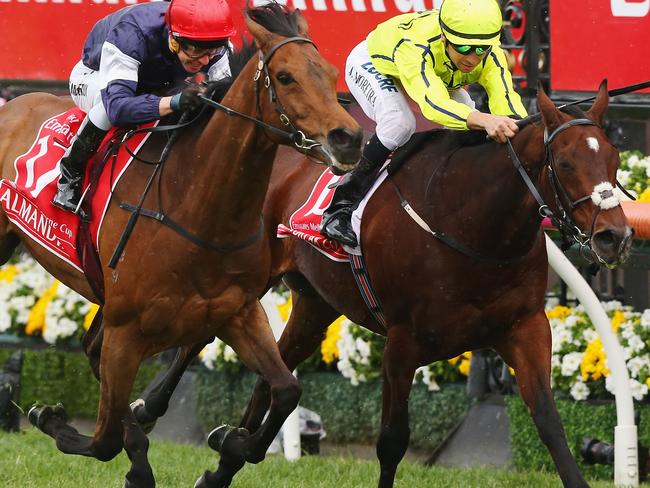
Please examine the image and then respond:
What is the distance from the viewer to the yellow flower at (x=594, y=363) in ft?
23.6

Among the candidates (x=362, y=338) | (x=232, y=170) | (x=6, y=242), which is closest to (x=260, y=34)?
(x=232, y=170)

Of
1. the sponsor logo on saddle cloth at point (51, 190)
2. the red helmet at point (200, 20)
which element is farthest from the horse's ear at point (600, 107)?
the sponsor logo on saddle cloth at point (51, 190)

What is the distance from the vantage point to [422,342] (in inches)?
231

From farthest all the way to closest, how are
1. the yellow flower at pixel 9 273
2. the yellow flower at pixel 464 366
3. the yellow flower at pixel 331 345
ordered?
the yellow flower at pixel 9 273 → the yellow flower at pixel 331 345 → the yellow flower at pixel 464 366

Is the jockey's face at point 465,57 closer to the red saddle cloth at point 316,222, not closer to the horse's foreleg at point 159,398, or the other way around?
the red saddle cloth at point 316,222

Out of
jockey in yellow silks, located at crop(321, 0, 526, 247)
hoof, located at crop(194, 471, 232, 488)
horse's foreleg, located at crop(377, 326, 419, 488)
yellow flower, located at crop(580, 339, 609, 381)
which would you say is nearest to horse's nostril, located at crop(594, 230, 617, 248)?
jockey in yellow silks, located at crop(321, 0, 526, 247)

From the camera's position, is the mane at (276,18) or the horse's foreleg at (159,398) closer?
the mane at (276,18)

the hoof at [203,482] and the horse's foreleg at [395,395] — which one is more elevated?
Answer: the horse's foreleg at [395,395]

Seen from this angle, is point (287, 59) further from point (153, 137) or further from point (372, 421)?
point (372, 421)

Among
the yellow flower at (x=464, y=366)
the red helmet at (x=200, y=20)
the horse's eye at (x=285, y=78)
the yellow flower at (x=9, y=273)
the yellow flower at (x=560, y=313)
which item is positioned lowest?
the yellow flower at (x=464, y=366)

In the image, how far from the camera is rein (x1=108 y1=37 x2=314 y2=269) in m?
4.80

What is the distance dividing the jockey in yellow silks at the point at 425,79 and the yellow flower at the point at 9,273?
3993 mm

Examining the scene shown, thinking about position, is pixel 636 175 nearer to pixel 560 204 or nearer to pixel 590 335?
pixel 590 335

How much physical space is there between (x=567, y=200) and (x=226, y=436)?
174cm
